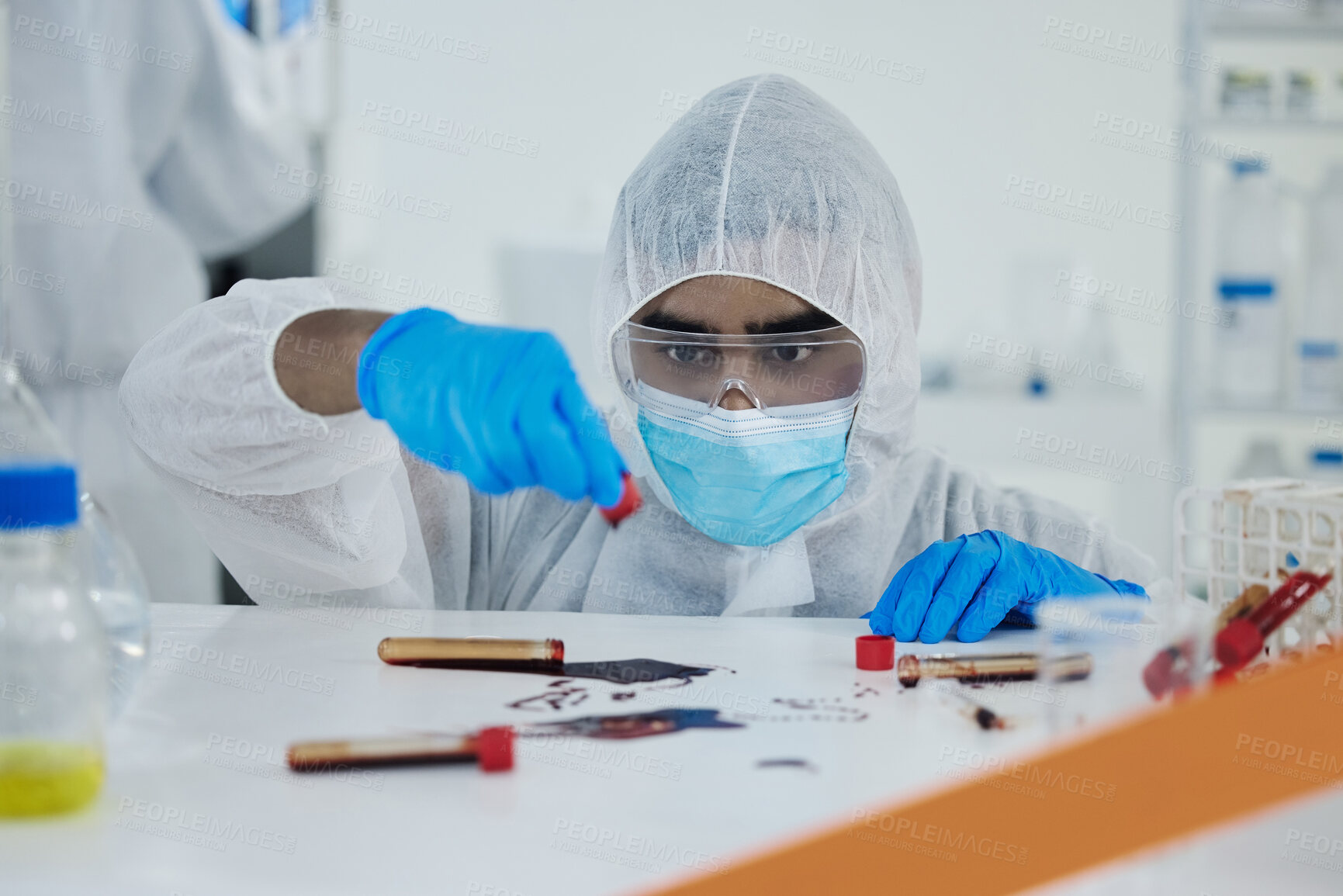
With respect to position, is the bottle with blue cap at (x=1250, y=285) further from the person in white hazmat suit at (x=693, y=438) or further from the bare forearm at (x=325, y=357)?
the bare forearm at (x=325, y=357)

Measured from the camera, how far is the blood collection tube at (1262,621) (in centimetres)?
65

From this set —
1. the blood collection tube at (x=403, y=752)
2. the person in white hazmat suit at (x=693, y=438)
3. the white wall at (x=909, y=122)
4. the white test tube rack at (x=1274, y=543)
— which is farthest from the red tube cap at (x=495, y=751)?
the white wall at (x=909, y=122)

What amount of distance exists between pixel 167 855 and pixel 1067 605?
479 mm

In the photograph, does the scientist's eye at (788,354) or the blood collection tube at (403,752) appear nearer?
the blood collection tube at (403,752)

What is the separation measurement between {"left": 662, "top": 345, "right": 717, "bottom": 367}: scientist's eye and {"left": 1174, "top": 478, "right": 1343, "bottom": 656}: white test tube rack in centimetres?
54

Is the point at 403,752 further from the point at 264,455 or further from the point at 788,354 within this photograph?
the point at 788,354

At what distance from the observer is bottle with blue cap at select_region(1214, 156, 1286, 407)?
2.14m

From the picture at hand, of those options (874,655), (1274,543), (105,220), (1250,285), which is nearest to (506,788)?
(874,655)

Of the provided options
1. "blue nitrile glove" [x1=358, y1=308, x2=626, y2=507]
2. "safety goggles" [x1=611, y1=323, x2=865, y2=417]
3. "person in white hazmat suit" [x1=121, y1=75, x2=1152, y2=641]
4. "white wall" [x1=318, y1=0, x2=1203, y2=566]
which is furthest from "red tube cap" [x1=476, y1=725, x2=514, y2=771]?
"white wall" [x1=318, y1=0, x2=1203, y2=566]

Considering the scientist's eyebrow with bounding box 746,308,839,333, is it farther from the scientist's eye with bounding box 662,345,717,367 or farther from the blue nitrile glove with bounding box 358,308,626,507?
the blue nitrile glove with bounding box 358,308,626,507

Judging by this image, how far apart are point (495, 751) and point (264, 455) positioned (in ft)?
1.73

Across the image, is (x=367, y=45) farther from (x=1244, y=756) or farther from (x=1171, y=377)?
(x=1244, y=756)

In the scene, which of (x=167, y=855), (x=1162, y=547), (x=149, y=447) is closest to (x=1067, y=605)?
(x=167, y=855)

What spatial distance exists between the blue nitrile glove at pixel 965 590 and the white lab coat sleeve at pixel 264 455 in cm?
51
